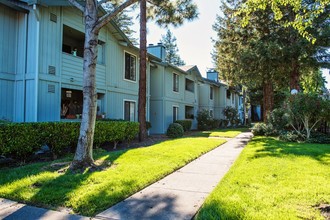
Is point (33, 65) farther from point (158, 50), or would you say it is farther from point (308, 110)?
point (158, 50)

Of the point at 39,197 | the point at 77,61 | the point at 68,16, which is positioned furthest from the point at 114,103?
the point at 39,197

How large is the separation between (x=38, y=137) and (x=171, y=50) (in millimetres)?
51276

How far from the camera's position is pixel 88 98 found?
21.4ft

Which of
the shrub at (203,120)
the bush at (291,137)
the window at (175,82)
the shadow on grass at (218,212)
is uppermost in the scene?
the window at (175,82)

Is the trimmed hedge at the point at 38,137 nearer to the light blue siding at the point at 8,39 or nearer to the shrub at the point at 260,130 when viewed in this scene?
the light blue siding at the point at 8,39

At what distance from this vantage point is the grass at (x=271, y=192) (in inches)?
144

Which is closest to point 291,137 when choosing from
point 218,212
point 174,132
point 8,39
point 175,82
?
point 174,132

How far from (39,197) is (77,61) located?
8.72m

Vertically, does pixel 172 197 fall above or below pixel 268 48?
below

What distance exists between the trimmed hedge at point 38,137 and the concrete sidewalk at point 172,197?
4361 millimetres

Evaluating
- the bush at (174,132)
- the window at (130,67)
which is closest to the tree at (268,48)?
the bush at (174,132)

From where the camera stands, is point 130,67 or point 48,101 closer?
point 48,101

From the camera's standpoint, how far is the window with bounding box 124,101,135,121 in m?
15.6

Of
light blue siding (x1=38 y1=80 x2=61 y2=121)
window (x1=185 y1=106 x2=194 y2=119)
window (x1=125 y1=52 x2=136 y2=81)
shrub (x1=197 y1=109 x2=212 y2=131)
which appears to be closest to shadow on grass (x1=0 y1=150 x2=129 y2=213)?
light blue siding (x1=38 y1=80 x2=61 y2=121)
